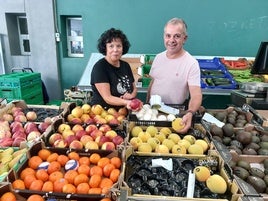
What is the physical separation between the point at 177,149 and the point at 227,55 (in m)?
3.41

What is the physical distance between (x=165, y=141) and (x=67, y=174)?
0.60m

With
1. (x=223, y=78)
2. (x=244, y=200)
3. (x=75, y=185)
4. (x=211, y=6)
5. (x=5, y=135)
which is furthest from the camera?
(x=211, y=6)

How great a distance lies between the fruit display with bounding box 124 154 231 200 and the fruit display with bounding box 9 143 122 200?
3.7 inches

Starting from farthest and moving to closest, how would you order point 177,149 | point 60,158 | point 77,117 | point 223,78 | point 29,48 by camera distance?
point 29,48
point 223,78
point 77,117
point 177,149
point 60,158

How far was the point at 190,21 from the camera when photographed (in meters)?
4.23

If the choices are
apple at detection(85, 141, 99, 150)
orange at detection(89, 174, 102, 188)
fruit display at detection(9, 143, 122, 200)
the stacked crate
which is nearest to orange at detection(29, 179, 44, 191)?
fruit display at detection(9, 143, 122, 200)

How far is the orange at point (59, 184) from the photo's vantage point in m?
1.12

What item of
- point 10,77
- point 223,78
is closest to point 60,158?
point 223,78

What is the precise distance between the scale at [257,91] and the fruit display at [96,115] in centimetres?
131

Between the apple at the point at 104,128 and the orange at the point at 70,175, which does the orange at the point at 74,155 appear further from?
the apple at the point at 104,128

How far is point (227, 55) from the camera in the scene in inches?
171

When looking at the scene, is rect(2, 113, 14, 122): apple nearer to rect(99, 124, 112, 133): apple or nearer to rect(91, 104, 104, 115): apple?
rect(91, 104, 104, 115): apple

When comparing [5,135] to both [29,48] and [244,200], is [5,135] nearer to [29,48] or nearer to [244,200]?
[244,200]

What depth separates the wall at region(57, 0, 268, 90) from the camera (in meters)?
4.16
